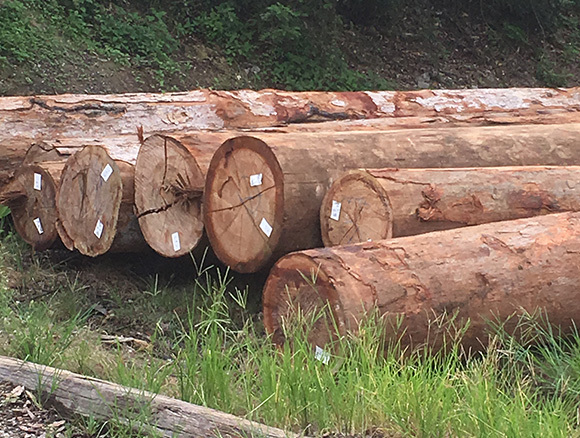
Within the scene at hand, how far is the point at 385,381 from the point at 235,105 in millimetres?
5059

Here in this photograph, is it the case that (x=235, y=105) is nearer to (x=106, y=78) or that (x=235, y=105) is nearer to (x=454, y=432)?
(x=106, y=78)

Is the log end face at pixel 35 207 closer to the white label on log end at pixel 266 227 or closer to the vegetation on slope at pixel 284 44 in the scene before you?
the white label on log end at pixel 266 227

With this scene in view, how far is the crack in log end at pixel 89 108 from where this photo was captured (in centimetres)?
719

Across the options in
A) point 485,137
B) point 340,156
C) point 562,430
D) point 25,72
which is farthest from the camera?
point 25,72

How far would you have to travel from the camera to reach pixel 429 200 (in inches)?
195

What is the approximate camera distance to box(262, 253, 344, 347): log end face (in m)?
3.76

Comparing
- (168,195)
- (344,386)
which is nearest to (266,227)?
(168,195)

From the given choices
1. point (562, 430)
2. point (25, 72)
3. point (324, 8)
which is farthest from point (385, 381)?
point (324, 8)

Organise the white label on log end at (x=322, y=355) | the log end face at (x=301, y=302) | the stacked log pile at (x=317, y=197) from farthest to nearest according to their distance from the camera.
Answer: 1. the stacked log pile at (x=317, y=197)
2. the log end face at (x=301, y=302)
3. the white label on log end at (x=322, y=355)

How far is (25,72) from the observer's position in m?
10.7

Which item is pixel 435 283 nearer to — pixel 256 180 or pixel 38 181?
pixel 256 180

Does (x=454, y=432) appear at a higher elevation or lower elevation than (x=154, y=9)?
lower

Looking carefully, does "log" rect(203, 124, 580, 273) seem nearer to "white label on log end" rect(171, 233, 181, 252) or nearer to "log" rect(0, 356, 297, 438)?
"white label on log end" rect(171, 233, 181, 252)

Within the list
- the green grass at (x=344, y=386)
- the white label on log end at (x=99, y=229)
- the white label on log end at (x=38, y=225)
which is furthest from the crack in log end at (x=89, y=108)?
the green grass at (x=344, y=386)
